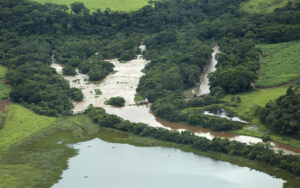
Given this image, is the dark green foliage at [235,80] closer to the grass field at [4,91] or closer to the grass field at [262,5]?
the grass field at [4,91]

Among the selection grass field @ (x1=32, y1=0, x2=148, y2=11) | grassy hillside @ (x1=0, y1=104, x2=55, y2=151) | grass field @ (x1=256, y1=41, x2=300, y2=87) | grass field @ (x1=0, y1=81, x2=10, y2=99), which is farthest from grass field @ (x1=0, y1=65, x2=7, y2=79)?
grass field @ (x1=256, y1=41, x2=300, y2=87)

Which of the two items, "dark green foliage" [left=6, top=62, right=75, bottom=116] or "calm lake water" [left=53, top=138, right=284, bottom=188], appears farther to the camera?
"dark green foliage" [left=6, top=62, right=75, bottom=116]

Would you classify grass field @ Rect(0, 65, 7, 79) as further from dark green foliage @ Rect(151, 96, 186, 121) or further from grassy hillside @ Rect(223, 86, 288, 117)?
grassy hillside @ Rect(223, 86, 288, 117)

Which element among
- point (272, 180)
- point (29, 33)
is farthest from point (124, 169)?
point (29, 33)

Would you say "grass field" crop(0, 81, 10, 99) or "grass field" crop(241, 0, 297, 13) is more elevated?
"grass field" crop(241, 0, 297, 13)

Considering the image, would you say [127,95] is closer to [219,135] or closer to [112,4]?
[219,135]

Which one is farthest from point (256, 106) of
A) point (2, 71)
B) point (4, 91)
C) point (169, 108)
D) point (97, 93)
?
point (2, 71)
